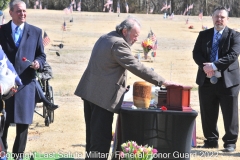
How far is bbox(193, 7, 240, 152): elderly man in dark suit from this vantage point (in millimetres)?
7836

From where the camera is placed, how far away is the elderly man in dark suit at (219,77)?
7.84 metres

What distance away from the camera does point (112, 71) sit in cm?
593

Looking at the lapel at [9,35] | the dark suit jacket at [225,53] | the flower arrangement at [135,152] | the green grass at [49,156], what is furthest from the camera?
the dark suit jacket at [225,53]

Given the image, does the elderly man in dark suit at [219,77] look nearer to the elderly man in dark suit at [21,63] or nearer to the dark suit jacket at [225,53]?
the dark suit jacket at [225,53]

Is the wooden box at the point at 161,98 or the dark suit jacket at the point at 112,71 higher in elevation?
the dark suit jacket at the point at 112,71

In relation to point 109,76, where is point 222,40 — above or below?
above

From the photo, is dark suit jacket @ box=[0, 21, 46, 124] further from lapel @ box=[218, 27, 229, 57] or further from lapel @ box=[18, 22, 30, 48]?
lapel @ box=[218, 27, 229, 57]

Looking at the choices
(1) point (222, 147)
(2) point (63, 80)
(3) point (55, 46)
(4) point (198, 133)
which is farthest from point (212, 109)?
(3) point (55, 46)

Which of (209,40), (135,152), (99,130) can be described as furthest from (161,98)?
(209,40)

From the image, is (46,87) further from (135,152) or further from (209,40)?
(135,152)

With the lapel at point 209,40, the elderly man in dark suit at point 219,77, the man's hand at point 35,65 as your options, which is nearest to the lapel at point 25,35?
the man's hand at point 35,65

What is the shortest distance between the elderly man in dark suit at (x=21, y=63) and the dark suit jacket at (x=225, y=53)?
2430 mm

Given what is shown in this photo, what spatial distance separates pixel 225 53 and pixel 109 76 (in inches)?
98.9

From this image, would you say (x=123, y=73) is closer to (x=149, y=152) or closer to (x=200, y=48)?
(x=149, y=152)
